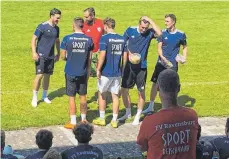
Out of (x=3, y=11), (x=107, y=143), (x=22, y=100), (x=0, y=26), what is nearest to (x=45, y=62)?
(x=22, y=100)

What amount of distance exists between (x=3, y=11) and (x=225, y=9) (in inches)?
438

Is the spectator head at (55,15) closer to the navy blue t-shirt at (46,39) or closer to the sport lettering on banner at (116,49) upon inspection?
the navy blue t-shirt at (46,39)

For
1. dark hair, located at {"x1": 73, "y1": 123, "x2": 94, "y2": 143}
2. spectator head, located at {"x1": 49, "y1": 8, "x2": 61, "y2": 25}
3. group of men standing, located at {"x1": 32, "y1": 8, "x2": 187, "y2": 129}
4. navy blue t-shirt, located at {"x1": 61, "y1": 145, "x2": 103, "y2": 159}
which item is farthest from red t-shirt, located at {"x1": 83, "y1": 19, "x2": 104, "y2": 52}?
navy blue t-shirt, located at {"x1": 61, "y1": 145, "x2": 103, "y2": 159}

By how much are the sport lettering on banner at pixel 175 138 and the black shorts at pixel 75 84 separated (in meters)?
5.62

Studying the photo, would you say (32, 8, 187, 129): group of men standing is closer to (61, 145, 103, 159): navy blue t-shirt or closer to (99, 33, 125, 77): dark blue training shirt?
(99, 33, 125, 77): dark blue training shirt

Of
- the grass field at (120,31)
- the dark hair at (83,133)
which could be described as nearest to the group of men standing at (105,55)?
the grass field at (120,31)

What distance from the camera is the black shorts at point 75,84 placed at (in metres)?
10.4

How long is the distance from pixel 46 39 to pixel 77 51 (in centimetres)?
179

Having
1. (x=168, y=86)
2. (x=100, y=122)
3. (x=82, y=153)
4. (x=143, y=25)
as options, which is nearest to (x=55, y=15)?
(x=143, y=25)

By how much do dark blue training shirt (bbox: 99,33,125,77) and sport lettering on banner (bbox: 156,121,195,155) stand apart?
547cm

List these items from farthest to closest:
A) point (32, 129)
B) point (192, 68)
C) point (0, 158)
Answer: point (192, 68) < point (32, 129) < point (0, 158)

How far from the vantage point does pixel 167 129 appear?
15.8 ft

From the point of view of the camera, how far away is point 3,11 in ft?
80.2

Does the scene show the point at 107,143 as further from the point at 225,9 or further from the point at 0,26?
the point at 225,9
